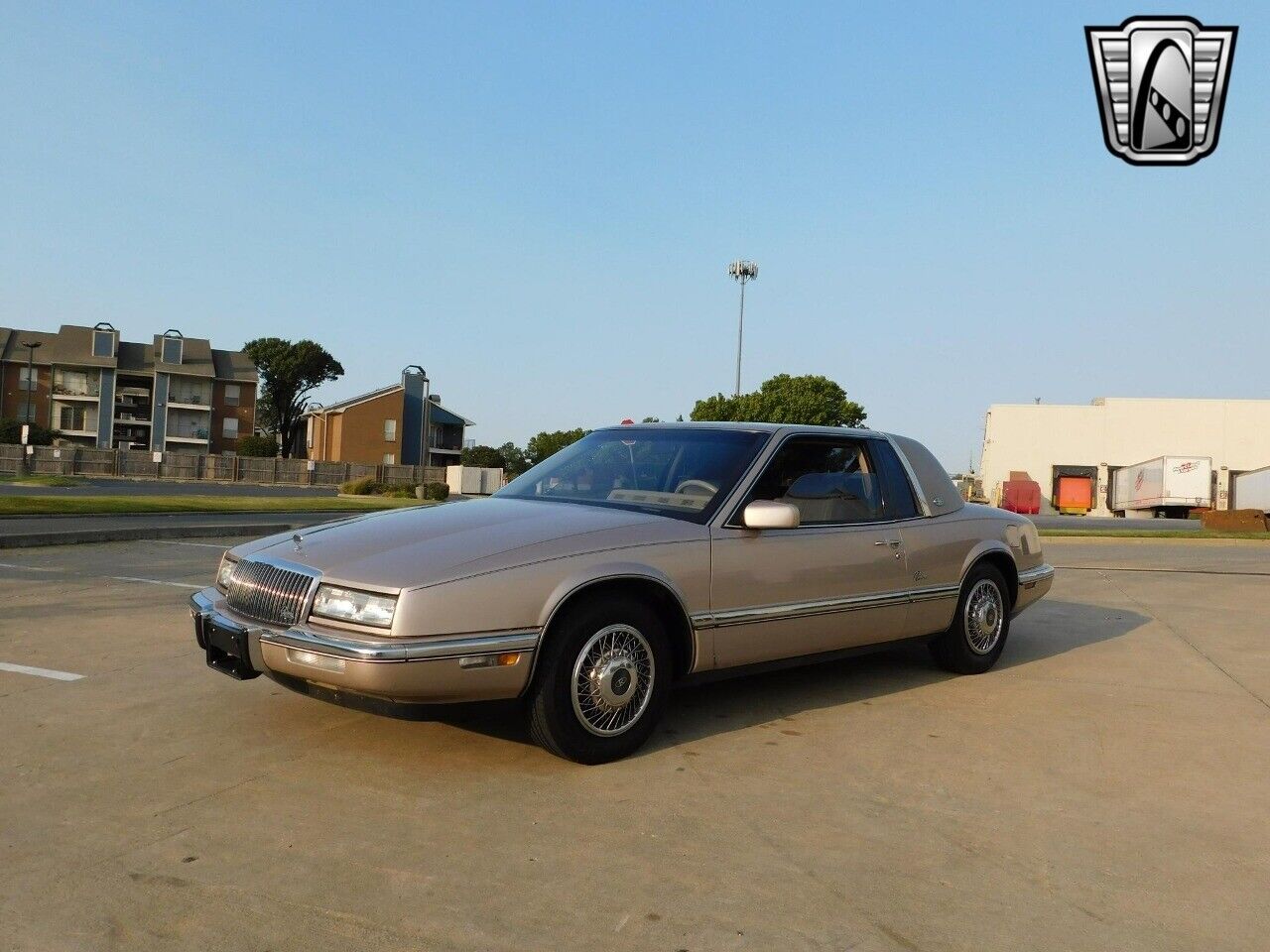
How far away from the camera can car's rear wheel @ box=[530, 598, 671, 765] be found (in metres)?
4.23

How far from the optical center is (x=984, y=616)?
660 centimetres

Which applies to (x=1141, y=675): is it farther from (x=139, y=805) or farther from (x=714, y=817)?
(x=139, y=805)

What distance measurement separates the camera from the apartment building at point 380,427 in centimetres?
7306

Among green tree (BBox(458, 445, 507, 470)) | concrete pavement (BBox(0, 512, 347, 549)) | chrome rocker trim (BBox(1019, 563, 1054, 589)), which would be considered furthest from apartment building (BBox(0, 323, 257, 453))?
chrome rocker trim (BBox(1019, 563, 1054, 589))

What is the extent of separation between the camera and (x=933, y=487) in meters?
6.46

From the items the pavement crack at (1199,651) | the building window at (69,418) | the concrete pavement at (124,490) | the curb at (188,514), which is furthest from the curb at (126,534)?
the building window at (69,418)

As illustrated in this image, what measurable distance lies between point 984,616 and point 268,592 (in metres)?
4.39

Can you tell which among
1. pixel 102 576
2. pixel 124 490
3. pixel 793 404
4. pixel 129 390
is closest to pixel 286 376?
pixel 129 390

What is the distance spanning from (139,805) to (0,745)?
1140 mm

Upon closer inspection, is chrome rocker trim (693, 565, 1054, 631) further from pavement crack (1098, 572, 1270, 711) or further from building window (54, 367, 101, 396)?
building window (54, 367, 101, 396)

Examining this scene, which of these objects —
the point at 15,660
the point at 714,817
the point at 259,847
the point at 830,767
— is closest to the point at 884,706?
the point at 830,767

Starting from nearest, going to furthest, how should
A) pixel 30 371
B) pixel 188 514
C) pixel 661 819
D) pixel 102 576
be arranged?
1. pixel 661 819
2. pixel 102 576
3. pixel 188 514
4. pixel 30 371

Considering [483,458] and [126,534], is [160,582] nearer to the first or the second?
[126,534]

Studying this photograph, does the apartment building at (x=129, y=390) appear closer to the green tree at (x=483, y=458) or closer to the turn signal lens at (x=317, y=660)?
the green tree at (x=483, y=458)
